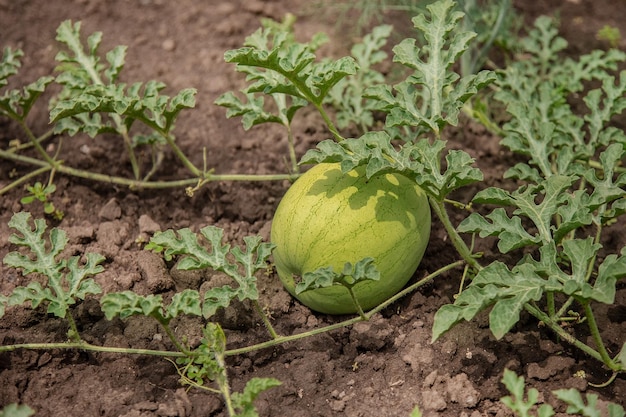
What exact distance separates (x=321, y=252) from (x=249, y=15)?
8.27 ft

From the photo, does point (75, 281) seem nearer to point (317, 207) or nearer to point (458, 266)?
point (317, 207)

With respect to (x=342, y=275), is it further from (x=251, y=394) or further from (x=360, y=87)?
(x=360, y=87)

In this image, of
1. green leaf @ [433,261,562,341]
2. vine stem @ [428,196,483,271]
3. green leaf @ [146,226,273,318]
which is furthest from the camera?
vine stem @ [428,196,483,271]

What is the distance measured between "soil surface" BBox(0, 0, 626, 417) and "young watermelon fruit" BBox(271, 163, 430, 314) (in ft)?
0.82

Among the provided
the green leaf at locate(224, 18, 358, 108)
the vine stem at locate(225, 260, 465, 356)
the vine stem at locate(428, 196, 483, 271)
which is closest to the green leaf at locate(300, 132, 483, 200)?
the vine stem at locate(428, 196, 483, 271)

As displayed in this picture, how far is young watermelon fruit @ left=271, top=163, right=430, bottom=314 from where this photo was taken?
3.14 metres

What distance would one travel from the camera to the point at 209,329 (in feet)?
9.68

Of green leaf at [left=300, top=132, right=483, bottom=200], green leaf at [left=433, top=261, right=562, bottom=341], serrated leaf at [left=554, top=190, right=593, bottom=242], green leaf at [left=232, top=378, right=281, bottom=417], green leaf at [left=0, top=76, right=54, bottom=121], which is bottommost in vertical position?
green leaf at [left=232, top=378, right=281, bottom=417]

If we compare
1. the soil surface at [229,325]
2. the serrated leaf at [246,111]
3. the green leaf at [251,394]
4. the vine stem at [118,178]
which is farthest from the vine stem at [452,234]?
the green leaf at [251,394]

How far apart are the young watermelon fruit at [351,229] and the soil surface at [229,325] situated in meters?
0.25

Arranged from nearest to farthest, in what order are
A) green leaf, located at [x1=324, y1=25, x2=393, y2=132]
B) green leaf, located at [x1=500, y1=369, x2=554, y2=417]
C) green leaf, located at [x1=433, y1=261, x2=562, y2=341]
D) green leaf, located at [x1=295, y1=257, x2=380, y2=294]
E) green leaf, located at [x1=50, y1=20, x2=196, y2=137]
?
green leaf, located at [x1=500, y1=369, x2=554, y2=417] → green leaf, located at [x1=433, y1=261, x2=562, y2=341] → green leaf, located at [x1=295, y1=257, x2=380, y2=294] → green leaf, located at [x1=50, y1=20, x2=196, y2=137] → green leaf, located at [x1=324, y1=25, x2=393, y2=132]

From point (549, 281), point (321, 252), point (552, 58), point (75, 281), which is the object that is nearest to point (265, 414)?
point (321, 252)

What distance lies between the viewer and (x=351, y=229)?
313 centimetres

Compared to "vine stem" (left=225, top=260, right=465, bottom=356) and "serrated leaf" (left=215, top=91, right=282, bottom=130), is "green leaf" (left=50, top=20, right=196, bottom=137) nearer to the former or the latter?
"serrated leaf" (left=215, top=91, right=282, bottom=130)
